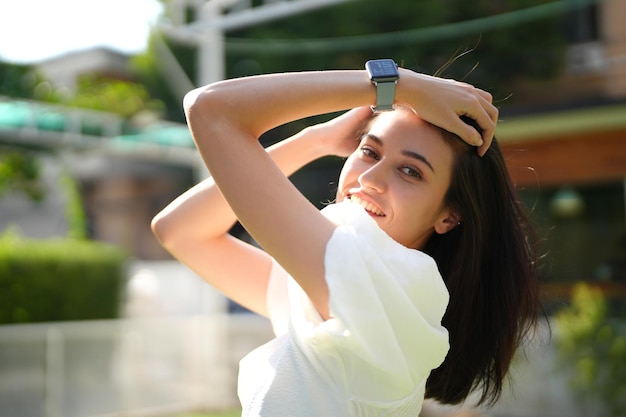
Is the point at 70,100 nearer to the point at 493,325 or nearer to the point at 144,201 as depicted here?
the point at 144,201

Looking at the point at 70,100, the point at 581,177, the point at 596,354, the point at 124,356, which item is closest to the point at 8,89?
the point at 70,100

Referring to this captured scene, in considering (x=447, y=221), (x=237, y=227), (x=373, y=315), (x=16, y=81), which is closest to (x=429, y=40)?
(x=237, y=227)

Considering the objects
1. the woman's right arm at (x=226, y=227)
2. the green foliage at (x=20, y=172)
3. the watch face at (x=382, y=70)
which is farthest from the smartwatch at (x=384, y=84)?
the green foliage at (x=20, y=172)

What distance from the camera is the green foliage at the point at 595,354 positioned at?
556 centimetres

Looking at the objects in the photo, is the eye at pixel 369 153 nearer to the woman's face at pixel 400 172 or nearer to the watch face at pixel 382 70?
the woman's face at pixel 400 172

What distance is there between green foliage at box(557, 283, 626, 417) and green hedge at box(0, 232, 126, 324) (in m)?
4.33

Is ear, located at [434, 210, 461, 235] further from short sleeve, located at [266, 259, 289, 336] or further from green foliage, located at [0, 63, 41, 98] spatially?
green foliage, located at [0, 63, 41, 98]

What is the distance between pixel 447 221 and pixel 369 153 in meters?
0.21

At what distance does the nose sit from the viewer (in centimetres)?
136

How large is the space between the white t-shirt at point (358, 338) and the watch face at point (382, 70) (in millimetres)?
224

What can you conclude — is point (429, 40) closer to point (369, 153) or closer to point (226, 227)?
point (226, 227)

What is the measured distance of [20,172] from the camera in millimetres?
15117

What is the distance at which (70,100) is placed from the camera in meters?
14.4

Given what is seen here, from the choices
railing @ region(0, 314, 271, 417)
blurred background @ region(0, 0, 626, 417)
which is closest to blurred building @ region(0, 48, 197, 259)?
blurred background @ region(0, 0, 626, 417)
